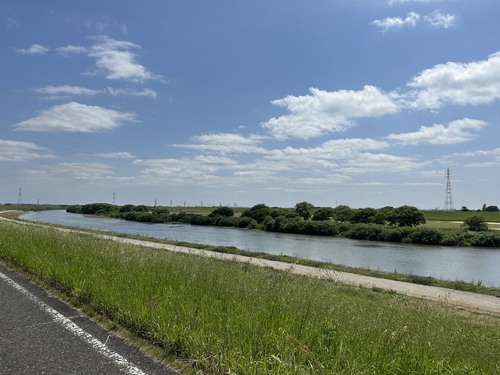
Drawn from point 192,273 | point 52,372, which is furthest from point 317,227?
point 52,372

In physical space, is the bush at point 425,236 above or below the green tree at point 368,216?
below

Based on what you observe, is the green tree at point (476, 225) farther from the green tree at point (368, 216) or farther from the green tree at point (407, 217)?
the green tree at point (368, 216)

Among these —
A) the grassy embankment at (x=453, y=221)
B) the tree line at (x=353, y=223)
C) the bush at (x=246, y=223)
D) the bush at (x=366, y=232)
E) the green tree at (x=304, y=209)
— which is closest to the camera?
the tree line at (x=353, y=223)

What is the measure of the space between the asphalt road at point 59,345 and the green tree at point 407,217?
58113 millimetres

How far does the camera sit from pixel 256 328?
4254 mm

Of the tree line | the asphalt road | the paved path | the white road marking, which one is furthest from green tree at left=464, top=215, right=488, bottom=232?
the asphalt road

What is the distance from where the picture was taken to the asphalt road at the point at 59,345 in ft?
12.6

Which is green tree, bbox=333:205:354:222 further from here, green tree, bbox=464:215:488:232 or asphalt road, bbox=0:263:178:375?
asphalt road, bbox=0:263:178:375

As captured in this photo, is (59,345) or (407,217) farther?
(407,217)

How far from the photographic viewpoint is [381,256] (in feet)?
104

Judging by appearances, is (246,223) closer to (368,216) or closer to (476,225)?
(368,216)

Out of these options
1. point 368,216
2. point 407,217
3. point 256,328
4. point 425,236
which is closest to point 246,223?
point 368,216

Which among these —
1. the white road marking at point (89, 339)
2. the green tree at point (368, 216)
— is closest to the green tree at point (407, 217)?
the green tree at point (368, 216)

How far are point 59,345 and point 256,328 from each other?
2.21m
